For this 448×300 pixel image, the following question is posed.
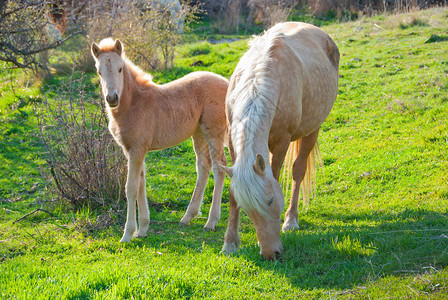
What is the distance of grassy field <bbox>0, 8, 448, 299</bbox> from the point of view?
12.0 ft

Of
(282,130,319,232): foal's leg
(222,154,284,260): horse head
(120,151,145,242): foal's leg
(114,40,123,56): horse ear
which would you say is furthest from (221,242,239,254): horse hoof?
(114,40,123,56): horse ear

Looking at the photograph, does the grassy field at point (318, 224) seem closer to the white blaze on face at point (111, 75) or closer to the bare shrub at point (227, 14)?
the white blaze on face at point (111, 75)

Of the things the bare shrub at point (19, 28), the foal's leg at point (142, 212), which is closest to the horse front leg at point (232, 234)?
the foal's leg at point (142, 212)

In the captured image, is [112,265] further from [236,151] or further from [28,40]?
[28,40]

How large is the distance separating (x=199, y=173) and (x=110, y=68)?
1978mm

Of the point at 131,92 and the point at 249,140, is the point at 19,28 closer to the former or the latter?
the point at 131,92

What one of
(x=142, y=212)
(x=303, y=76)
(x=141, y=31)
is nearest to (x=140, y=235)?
(x=142, y=212)

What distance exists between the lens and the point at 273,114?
176 inches

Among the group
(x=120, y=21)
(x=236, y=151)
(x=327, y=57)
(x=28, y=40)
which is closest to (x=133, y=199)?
(x=236, y=151)

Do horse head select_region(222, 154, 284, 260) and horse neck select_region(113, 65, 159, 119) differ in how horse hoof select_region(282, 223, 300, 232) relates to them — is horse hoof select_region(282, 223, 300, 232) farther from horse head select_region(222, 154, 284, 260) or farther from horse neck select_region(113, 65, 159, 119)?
horse neck select_region(113, 65, 159, 119)

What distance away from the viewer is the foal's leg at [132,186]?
5.46m

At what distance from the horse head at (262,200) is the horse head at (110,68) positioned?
5.71ft

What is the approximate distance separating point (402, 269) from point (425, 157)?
374cm

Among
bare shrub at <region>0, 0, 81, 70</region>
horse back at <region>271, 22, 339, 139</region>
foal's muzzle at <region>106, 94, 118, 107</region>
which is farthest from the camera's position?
bare shrub at <region>0, 0, 81, 70</region>
